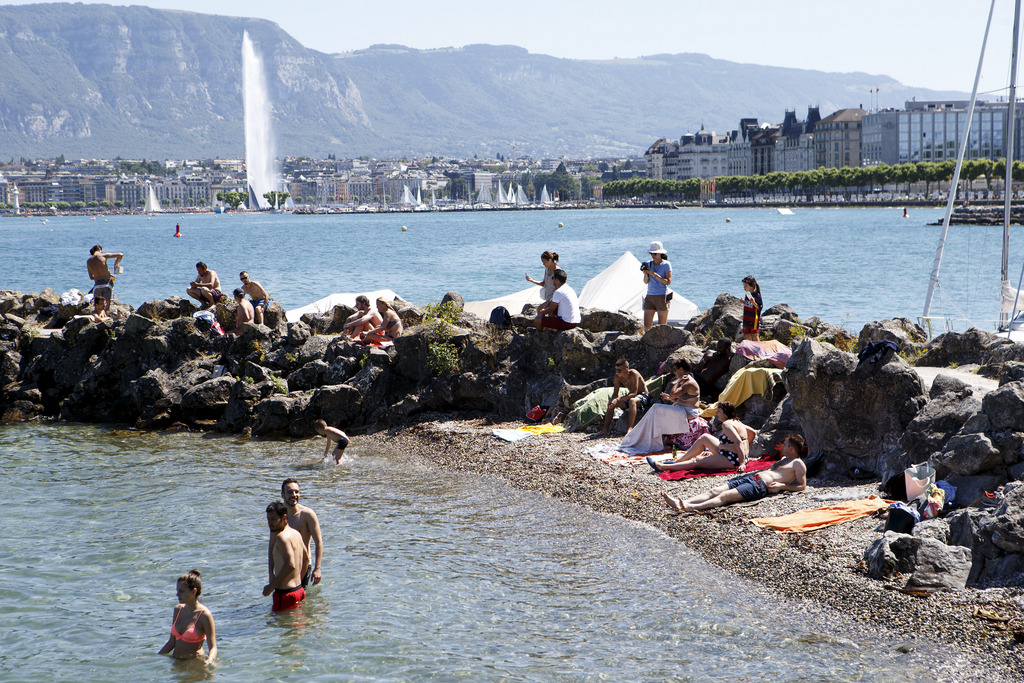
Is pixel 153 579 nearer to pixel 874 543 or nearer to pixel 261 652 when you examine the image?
pixel 261 652

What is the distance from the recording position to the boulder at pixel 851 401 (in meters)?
10.2

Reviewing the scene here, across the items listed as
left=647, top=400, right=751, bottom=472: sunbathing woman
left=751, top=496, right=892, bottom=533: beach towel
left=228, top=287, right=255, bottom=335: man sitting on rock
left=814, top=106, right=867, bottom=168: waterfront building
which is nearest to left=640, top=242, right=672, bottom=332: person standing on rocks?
left=647, top=400, right=751, bottom=472: sunbathing woman

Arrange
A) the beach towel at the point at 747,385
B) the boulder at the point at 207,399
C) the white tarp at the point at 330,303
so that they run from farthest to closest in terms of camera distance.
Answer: the white tarp at the point at 330,303 < the boulder at the point at 207,399 < the beach towel at the point at 747,385

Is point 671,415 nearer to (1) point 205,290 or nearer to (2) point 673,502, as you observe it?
(2) point 673,502

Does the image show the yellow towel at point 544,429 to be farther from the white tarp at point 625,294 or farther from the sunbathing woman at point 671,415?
the white tarp at point 625,294

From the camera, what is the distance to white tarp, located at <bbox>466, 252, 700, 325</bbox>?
740 inches

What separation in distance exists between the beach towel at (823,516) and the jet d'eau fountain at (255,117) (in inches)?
4073

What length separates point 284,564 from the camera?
796 centimetres

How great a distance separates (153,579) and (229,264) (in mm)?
55406

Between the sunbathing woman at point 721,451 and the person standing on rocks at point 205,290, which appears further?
the person standing on rocks at point 205,290

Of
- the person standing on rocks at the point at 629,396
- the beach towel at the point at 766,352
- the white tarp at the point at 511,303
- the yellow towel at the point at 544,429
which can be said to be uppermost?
the white tarp at the point at 511,303

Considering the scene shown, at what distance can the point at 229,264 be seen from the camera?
61812 millimetres

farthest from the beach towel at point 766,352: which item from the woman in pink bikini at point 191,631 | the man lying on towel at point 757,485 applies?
the woman in pink bikini at point 191,631

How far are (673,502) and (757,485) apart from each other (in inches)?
34.8
